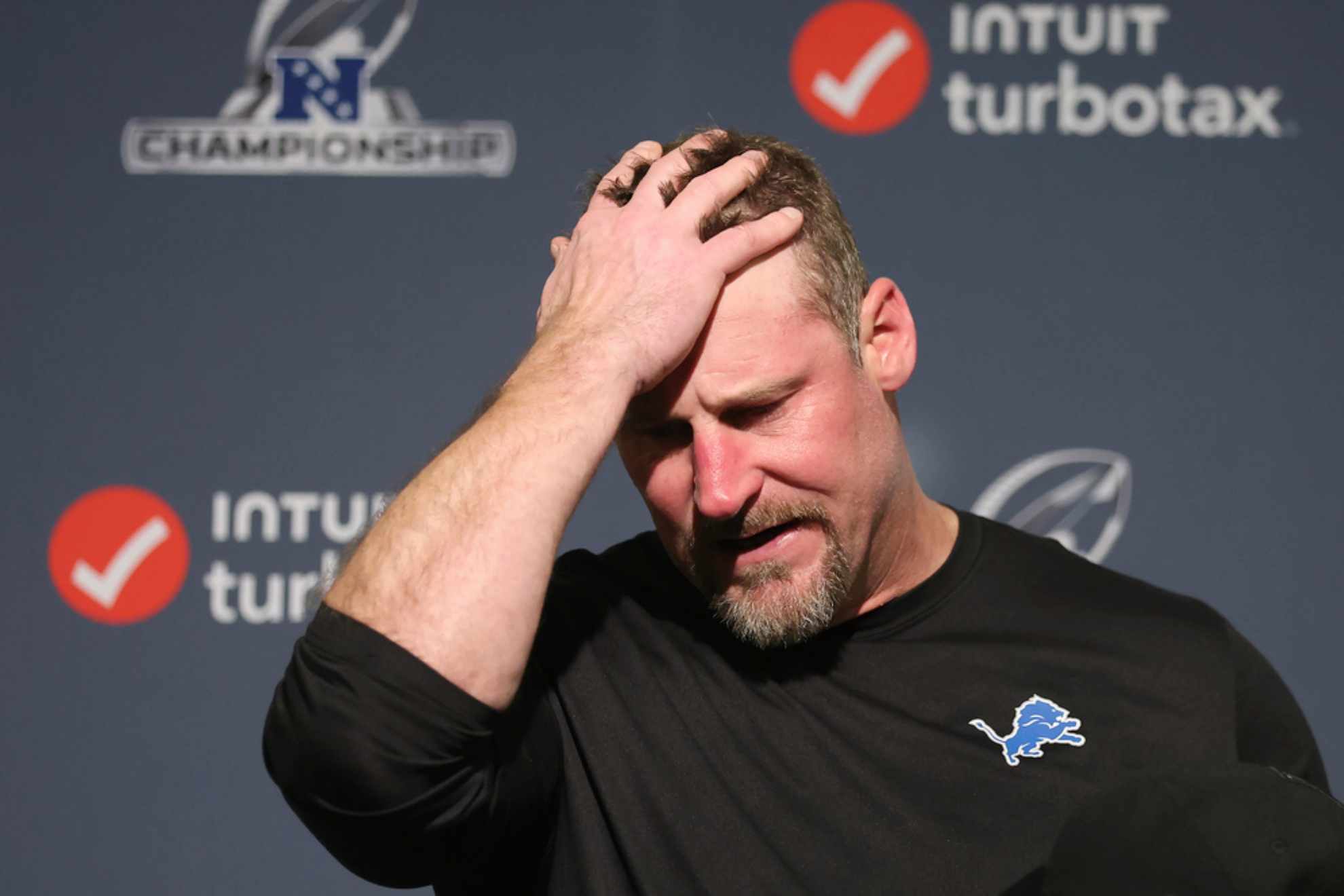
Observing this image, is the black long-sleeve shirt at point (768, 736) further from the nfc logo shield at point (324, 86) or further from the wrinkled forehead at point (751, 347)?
the nfc logo shield at point (324, 86)

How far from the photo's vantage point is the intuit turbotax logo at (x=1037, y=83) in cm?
209

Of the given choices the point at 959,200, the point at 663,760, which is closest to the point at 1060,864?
the point at 663,760

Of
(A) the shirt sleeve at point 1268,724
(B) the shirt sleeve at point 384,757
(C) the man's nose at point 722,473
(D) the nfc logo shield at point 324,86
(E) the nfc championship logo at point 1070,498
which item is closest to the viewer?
(B) the shirt sleeve at point 384,757

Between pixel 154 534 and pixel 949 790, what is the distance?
1.35 metres

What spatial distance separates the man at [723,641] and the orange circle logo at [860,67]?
0.88m

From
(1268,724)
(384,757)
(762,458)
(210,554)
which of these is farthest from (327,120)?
(1268,724)

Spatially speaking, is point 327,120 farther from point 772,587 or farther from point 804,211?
point 772,587

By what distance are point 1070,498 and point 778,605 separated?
1013 mm

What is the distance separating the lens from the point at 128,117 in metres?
2.19

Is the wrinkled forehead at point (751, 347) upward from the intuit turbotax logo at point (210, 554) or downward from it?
upward

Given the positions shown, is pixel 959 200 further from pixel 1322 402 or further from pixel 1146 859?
pixel 1146 859

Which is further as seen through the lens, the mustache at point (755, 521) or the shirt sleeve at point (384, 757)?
the mustache at point (755, 521)

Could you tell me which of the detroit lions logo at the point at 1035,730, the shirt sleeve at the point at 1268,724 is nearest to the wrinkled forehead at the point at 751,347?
the detroit lions logo at the point at 1035,730

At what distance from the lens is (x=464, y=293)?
215 cm
